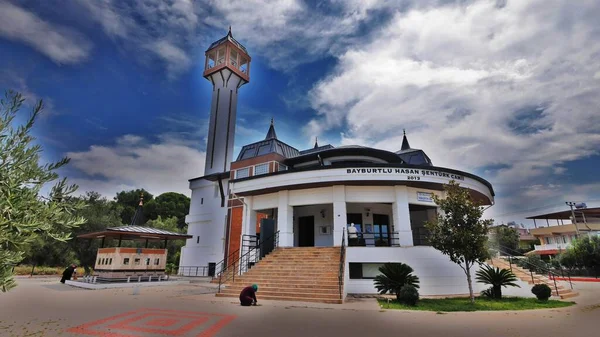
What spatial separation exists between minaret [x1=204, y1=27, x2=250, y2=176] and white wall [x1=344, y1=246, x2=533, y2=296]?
25810mm

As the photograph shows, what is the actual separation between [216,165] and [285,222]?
22.0m

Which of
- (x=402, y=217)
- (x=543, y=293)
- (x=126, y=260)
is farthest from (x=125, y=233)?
(x=543, y=293)

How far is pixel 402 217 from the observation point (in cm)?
1686

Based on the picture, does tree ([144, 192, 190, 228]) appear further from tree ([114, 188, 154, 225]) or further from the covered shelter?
the covered shelter

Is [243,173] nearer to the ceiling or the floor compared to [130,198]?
nearer to the floor

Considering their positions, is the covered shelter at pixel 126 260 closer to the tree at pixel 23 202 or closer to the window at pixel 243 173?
the window at pixel 243 173

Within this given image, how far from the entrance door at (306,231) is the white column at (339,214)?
4291 mm

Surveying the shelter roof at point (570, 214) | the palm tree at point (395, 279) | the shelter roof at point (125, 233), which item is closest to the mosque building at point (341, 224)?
the palm tree at point (395, 279)

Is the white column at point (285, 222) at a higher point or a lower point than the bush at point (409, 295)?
higher

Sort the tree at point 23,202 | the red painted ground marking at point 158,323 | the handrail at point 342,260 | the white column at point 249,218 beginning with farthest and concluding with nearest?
the white column at point 249,218
the handrail at point 342,260
the red painted ground marking at point 158,323
the tree at point 23,202

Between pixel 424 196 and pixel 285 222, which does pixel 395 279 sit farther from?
pixel 285 222

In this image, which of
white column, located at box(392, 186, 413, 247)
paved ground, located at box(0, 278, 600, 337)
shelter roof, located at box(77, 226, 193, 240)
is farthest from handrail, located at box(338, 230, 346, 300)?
shelter roof, located at box(77, 226, 193, 240)

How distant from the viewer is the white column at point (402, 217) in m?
16.7

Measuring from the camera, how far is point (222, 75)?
42.4 metres
